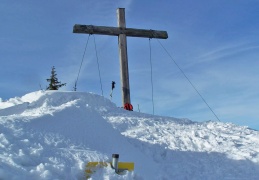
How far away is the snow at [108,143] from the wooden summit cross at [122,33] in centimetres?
176

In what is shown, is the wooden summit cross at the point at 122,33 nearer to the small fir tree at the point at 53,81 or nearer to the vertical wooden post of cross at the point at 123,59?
the vertical wooden post of cross at the point at 123,59

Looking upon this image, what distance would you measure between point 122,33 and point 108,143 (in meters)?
7.41

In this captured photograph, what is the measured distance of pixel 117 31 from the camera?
14.0 meters

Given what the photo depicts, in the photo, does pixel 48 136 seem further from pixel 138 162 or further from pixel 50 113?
pixel 138 162

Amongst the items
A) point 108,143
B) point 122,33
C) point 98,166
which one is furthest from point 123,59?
point 98,166

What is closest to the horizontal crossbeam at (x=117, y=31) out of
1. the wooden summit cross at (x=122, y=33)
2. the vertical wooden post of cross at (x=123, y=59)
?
the wooden summit cross at (x=122, y=33)

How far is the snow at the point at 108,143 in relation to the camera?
5.62 m

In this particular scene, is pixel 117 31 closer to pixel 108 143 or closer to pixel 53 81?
pixel 108 143

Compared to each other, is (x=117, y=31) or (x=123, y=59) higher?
(x=117, y=31)

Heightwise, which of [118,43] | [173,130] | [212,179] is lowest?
[212,179]

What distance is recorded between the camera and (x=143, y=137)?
916cm

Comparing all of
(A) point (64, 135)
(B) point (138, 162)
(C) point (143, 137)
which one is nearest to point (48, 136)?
(A) point (64, 135)

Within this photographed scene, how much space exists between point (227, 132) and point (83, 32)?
6.25 m

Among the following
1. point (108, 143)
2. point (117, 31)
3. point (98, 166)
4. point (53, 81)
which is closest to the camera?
point (98, 166)
